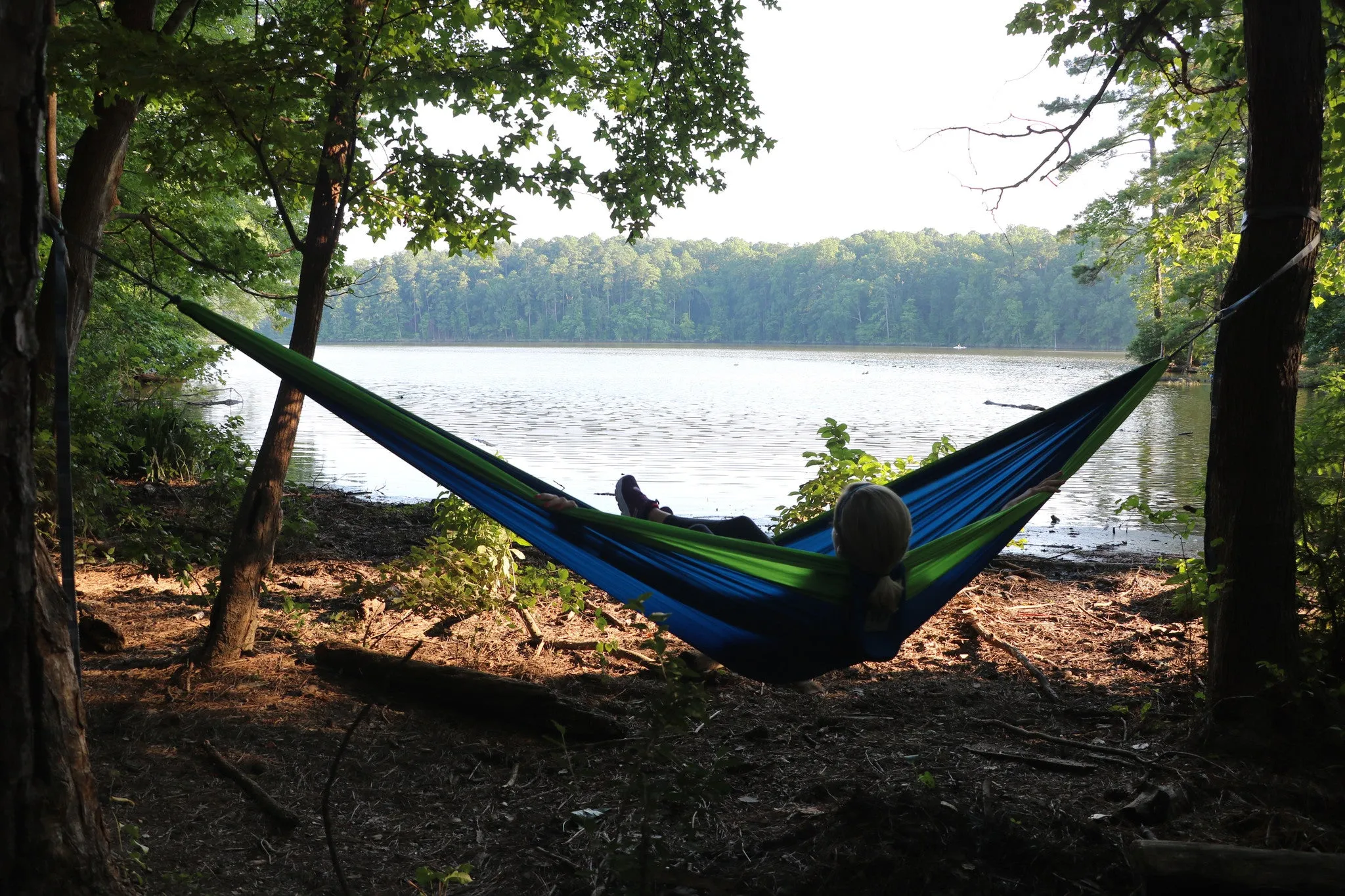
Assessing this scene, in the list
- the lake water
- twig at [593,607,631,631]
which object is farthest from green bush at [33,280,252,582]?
the lake water

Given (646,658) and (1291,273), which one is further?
(646,658)

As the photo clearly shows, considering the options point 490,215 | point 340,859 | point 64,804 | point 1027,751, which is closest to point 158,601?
point 490,215

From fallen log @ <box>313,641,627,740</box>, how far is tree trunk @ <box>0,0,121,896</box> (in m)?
1.11

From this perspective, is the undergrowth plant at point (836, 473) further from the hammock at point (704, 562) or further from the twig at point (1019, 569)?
the hammock at point (704, 562)

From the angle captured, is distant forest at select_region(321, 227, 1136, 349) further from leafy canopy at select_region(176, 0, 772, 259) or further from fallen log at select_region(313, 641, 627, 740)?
fallen log at select_region(313, 641, 627, 740)

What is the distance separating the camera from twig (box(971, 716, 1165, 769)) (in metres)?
2.18

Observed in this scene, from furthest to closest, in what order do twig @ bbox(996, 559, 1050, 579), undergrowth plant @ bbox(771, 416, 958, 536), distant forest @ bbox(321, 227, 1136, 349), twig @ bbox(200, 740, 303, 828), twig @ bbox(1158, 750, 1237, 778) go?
1. distant forest @ bbox(321, 227, 1136, 349)
2. twig @ bbox(996, 559, 1050, 579)
3. undergrowth plant @ bbox(771, 416, 958, 536)
4. twig @ bbox(1158, 750, 1237, 778)
5. twig @ bbox(200, 740, 303, 828)

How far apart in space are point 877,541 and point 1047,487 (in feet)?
2.13

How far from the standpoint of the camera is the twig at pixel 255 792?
195 cm

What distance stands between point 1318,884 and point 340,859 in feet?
5.59

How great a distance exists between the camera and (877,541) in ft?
7.44

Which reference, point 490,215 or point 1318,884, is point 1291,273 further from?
point 490,215

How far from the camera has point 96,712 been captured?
244 centimetres

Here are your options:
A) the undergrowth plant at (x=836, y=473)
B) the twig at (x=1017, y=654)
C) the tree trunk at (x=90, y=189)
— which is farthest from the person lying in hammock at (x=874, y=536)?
the tree trunk at (x=90, y=189)
